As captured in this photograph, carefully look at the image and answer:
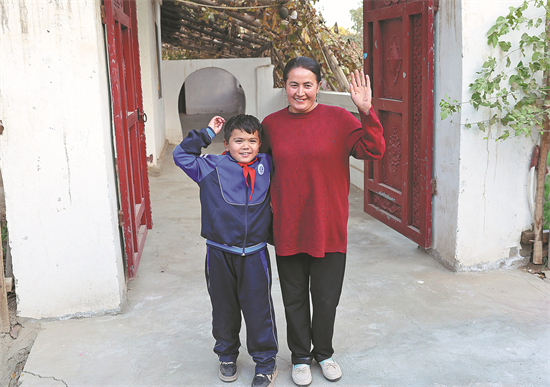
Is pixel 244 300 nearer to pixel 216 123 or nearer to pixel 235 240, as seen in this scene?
pixel 235 240

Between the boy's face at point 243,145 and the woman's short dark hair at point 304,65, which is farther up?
the woman's short dark hair at point 304,65

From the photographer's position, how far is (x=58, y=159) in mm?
3090

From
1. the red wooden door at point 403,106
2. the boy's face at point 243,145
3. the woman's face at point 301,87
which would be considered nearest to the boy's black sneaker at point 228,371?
the boy's face at point 243,145

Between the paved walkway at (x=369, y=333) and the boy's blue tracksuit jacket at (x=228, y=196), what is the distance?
2.44 ft

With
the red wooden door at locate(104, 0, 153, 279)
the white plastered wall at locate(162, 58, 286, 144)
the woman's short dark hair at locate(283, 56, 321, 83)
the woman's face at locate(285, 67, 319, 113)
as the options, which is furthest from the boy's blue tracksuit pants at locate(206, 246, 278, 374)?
the white plastered wall at locate(162, 58, 286, 144)

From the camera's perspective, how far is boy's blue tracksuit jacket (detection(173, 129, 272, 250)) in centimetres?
237

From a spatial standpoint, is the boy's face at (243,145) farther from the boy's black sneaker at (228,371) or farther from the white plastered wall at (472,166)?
the white plastered wall at (472,166)

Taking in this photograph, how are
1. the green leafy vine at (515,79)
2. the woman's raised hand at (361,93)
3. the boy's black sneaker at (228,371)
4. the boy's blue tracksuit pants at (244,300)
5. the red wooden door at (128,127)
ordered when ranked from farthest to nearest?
the green leafy vine at (515,79)
the red wooden door at (128,127)
the boy's black sneaker at (228,371)
the boy's blue tracksuit pants at (244,300)
the woman's raised hand at (361,93)

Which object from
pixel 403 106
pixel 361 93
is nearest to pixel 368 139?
pixel 361 93

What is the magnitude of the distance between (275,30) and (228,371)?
8.37 m

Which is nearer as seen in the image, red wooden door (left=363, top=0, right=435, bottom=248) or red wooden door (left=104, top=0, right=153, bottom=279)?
red wooden door (left=104, top=0, right=153, bottom=279)

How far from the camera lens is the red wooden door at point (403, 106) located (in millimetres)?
4121

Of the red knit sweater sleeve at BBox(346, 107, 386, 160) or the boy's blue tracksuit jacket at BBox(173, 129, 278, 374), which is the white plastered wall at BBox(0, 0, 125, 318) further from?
the red knit sweater sleeve at BBox(346, 107, 386, 160)

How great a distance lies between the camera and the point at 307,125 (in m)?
2.34
